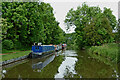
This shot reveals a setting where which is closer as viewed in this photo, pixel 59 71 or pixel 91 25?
pixel 59 71

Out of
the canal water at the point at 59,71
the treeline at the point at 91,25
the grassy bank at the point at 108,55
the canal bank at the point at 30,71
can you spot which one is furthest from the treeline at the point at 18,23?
the grassy bank at the point at 108,55

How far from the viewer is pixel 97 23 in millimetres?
37219

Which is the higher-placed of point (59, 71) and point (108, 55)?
point (108, 55)

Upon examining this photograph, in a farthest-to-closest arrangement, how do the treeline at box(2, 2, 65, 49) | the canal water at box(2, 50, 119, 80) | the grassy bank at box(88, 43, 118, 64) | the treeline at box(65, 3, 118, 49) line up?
the treeline at box(65, 3, 118, 49) < the treeline at box(2, 2, 65, 49) < the grassy bank at box(88, 43, 118, 64) < the canal water at box(2, 50, 119, 80)

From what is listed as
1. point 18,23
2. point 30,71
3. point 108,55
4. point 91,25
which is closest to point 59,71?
point 30,71

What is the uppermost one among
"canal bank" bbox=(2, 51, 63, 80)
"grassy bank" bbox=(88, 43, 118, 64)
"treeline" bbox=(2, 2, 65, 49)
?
"treeline" bbox=(2, 2, 65, 49)

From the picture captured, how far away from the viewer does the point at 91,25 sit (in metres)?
36.8

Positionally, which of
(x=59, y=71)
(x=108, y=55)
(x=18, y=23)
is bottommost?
(x=59, y=71)

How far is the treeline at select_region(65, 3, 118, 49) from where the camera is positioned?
36031mm

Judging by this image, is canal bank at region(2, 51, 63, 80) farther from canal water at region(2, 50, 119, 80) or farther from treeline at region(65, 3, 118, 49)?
treeline at region(65, 3, 118, 49)

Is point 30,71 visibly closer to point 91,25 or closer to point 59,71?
point 59,71

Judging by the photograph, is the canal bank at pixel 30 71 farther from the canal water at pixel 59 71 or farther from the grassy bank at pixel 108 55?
the grassy bank at pixel 108 55

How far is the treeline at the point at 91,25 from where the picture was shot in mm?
36031

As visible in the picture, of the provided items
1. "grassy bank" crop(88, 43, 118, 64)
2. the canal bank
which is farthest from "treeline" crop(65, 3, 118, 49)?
the canal bank
